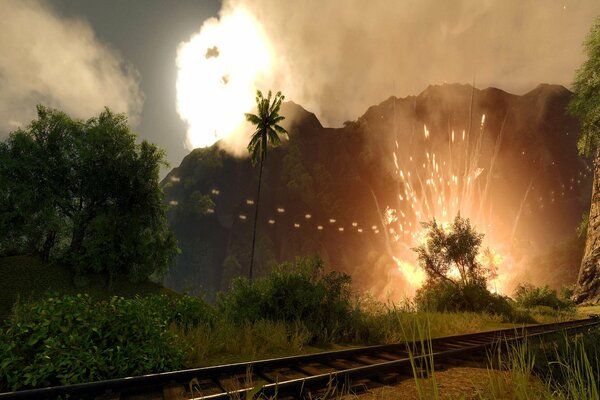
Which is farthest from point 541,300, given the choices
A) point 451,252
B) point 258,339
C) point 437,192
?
point 437,192

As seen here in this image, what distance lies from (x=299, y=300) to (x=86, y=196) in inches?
1145

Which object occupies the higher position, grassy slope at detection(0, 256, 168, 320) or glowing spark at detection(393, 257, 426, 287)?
glowing spark at detection(393, 257, 426, 287)

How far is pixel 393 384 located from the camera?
6.56 metres

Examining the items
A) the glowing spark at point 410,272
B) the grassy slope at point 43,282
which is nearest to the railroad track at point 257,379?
the grassy slope at point 43,282

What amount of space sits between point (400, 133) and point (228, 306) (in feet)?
407

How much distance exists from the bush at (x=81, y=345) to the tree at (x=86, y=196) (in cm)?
2404

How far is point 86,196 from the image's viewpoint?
106 ft

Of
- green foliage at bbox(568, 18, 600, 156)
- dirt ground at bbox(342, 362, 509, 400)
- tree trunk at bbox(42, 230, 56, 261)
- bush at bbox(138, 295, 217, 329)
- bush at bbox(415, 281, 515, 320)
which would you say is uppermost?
green foliage at bbox(568, 18, 600, 156)

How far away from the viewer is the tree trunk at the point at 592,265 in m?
35.5

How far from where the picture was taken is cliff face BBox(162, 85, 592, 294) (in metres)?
98.8

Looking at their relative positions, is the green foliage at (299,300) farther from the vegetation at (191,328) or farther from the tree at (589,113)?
the tree at (589,113)

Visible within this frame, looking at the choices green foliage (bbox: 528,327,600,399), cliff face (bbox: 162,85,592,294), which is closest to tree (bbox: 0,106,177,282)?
green foliage (bbox: 528,327,600,399)

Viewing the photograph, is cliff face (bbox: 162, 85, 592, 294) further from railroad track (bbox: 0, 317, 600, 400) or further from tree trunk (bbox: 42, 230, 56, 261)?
railroad track (bbox: 0, 317, 600, 400)

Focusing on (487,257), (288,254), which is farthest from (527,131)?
(288,254)
